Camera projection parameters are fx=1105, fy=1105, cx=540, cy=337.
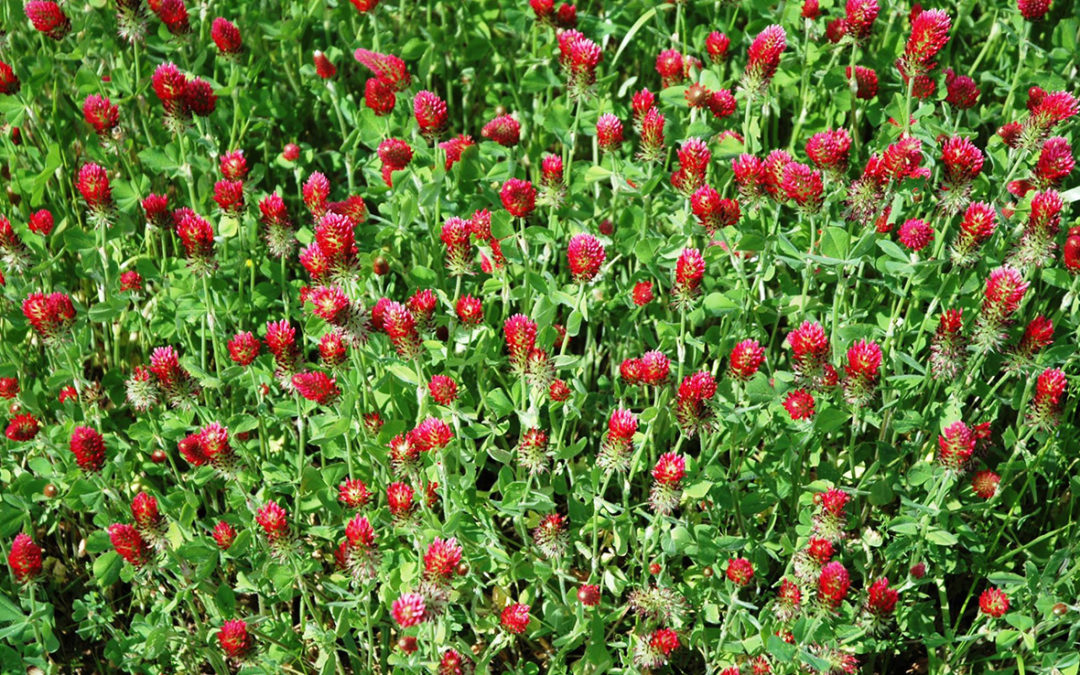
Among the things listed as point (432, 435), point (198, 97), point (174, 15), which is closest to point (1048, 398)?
point (432, 435)

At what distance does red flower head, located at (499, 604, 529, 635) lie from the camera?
2.74 m

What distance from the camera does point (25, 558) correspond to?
278cm

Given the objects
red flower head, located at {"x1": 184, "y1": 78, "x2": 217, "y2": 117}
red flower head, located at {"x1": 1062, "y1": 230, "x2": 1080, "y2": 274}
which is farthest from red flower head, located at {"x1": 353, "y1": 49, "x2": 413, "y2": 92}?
red flower head, located at {"x1": 1062, "y1": 230, "x2": 1080, "y2": 274}

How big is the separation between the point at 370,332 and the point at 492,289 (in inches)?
18.1

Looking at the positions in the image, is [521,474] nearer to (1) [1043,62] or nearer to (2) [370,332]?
(2) [370,332]

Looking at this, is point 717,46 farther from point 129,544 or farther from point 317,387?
point 129,544

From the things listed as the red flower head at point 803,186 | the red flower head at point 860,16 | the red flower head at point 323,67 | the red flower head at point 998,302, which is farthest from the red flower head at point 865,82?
the red flower head at point 323,67

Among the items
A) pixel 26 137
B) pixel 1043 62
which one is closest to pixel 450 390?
pixel 26 137

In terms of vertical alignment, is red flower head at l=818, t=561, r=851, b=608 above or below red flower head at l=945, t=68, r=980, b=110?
below

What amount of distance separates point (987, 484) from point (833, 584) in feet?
2.12

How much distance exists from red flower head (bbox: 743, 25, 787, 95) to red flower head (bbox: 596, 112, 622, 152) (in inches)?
16.6

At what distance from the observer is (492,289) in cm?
319

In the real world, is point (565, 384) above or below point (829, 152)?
below

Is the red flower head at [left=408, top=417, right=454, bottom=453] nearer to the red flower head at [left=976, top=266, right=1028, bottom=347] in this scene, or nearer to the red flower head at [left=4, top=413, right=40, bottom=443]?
the red flower head at [left=4, top=413, right=40, bottom=443]
